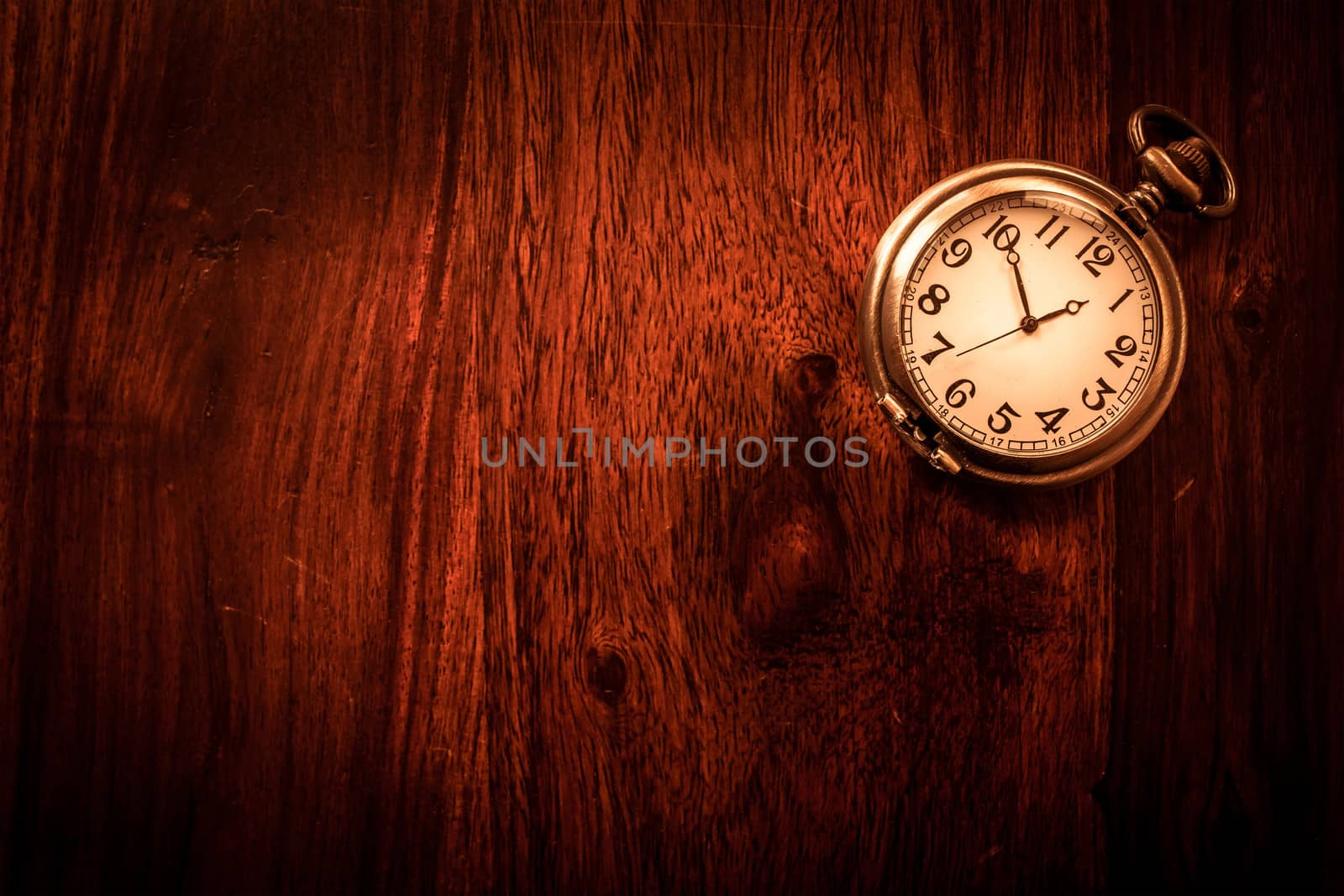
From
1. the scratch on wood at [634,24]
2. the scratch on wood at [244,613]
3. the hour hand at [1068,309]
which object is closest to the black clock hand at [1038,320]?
the hour hand at [1068,309]

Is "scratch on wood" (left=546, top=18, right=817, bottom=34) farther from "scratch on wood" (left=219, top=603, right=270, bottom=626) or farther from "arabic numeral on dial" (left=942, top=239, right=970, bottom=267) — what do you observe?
"scratch on wood" (left=219, top=603, right=270, bottom=626)

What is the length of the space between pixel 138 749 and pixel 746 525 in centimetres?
72

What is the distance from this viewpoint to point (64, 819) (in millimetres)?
851

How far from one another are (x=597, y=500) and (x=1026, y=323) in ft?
1.59

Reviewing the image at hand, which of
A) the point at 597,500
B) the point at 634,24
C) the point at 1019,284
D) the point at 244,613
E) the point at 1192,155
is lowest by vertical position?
the point at 244,613

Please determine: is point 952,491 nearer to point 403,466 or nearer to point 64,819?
point 403,466

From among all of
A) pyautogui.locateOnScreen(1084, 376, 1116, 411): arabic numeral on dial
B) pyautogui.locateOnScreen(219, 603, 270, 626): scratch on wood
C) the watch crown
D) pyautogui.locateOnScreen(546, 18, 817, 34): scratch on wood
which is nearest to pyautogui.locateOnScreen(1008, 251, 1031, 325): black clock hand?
pyautogui.locateOnScreen(1084, 376, 1116, 411): arabic numeral on dial

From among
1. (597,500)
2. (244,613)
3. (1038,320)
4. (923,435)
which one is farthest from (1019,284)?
(244,613)

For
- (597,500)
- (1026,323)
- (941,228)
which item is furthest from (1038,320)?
(597,500)

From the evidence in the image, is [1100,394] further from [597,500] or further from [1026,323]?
[597,500]

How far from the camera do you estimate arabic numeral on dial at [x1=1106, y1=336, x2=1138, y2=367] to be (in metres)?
0.79

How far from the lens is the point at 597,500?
841mm

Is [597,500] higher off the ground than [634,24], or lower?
lower

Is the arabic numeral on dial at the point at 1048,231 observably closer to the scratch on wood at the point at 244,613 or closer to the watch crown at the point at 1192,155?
the watch crown at the point at 1192,155
